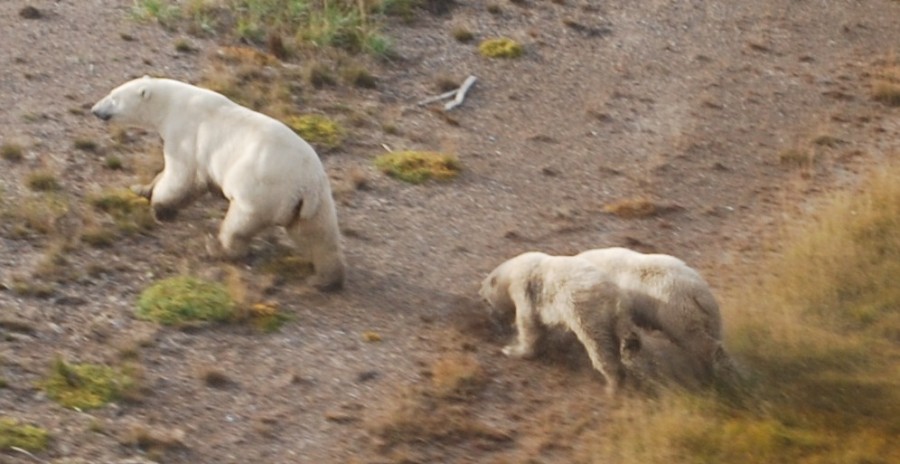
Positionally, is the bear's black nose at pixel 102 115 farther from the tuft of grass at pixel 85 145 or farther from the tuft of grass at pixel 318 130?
the tuft of grass at pixel 318 130

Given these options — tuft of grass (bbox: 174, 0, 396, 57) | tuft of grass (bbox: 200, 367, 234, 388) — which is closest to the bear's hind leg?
tuft of grass (bbox: 200, 367, 234, 388)

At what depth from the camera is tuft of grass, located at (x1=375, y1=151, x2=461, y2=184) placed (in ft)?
43.2

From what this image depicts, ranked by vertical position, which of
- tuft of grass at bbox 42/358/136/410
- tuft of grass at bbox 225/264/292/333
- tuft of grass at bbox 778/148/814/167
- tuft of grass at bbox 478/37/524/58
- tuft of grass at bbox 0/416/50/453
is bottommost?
tuft of grass at bbox 225/264/292/333

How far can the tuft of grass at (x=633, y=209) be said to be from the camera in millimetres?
12812

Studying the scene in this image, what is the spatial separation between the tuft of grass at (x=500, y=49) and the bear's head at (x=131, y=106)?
6162 millimetres

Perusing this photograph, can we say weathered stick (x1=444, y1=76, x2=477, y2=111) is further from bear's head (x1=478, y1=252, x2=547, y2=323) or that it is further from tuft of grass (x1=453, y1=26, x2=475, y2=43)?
bear's head (x1=478, y1=252, x2=547, y2=323)

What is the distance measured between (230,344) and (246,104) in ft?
15.5

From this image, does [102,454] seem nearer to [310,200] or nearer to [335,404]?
[335,404]

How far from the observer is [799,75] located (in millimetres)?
17156

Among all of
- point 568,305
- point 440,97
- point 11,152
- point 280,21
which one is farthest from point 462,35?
point 568,305

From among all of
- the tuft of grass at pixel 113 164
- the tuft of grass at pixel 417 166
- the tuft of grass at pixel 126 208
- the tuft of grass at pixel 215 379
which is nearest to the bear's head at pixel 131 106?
the tuft of grass at pixel 126 208

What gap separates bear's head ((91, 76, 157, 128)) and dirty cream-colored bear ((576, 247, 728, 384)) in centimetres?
403

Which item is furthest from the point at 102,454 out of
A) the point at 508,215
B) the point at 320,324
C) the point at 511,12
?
the point at 511,12

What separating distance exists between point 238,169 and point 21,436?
294 centimetres
